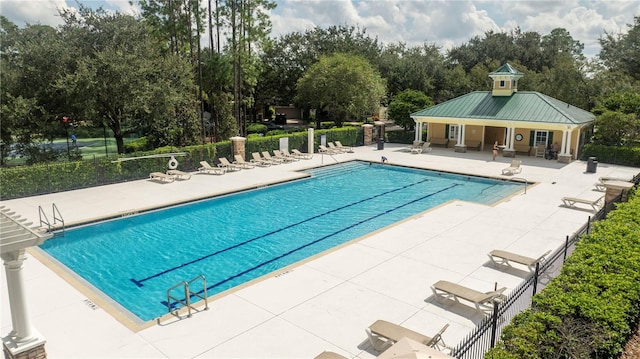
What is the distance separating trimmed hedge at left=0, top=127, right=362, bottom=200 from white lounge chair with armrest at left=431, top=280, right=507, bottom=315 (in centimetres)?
1654

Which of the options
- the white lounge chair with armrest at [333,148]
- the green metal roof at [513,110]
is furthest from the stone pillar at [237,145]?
the green metal roof at [513,110]

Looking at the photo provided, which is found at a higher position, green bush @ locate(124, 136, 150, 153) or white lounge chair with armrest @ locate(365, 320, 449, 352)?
green bush @ locate(124, 136, 150, 153)

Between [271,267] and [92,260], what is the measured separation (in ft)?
16.2

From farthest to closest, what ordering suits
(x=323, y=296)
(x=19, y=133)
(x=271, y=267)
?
(x=19, y=133) < (x=271, y=267) < (x=323, y=296)

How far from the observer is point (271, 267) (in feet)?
37.0

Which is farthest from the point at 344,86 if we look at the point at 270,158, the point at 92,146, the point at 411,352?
the point at 411,352

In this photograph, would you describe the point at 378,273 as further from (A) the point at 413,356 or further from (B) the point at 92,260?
(B) the point at 92,260

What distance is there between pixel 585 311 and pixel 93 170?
19294mm

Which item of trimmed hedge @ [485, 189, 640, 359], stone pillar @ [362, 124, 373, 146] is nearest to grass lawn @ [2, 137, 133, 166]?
stone pillar @ [362, 124, 373, 146]

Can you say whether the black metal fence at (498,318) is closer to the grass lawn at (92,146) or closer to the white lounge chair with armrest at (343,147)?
the white lounge chair with armrest at (343,147)

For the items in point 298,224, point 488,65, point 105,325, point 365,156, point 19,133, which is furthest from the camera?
point 488,65

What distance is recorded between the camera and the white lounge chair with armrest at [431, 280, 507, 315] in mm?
7941

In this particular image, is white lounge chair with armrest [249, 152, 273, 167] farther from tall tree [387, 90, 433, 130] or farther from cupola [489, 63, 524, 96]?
cupola [489, 63, 524, 96]

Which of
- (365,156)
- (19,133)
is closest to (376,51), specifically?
(365,156)
